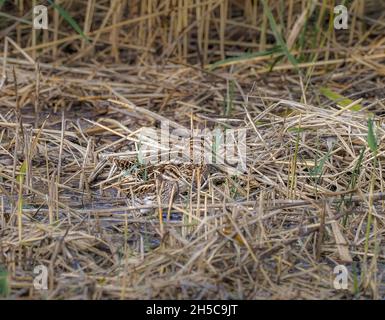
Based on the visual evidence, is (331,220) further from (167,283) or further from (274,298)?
(167,283)

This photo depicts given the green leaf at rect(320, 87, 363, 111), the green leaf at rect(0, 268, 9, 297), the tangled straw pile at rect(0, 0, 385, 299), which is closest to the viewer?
the green leaf at rect(0, 268, 9, 297)

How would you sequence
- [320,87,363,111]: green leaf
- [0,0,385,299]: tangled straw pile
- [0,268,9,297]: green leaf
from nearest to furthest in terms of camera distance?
1. [0,268,9,297]: green leaf
2. [0,0,385,299]: tangled straw pile
3. [320,87,363,111]: green leaf

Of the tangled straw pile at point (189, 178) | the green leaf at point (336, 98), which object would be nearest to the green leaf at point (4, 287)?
the tangled straw pile at point (189, 178)

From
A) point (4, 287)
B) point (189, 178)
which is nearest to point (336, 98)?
point (189, 178)

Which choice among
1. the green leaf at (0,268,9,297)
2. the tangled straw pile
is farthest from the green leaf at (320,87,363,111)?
the green leaf at (0,268,9,297)

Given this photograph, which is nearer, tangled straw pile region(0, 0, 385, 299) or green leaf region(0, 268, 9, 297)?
green leaf region(0, 268, 9, 297)

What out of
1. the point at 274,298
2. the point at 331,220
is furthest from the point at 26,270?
the point at 331,220

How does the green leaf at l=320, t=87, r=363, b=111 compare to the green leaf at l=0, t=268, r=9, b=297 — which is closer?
the green leaf at l=0, t=268, r=9, b=297

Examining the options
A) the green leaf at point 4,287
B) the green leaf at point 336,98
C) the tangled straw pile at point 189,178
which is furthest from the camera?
the green leaf at point 336,98

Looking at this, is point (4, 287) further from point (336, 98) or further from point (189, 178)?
point (336, 98)

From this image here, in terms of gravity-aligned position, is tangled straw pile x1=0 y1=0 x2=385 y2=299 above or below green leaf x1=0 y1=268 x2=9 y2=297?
above

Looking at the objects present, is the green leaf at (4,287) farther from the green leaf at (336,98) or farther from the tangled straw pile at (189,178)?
the green leaf at (336,98)

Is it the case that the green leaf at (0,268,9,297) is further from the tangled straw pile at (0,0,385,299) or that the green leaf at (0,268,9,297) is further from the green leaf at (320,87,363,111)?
the green leaf at (320,87,363,111)

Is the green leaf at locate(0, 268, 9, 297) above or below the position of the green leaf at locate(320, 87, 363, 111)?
below
